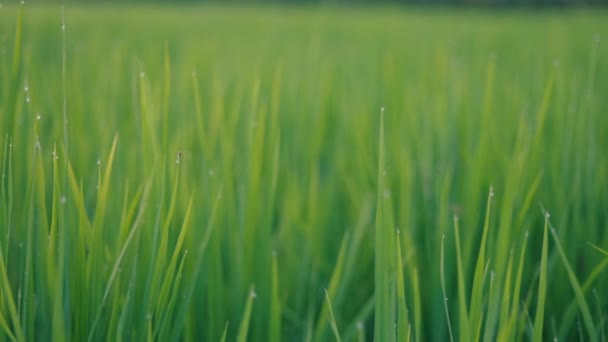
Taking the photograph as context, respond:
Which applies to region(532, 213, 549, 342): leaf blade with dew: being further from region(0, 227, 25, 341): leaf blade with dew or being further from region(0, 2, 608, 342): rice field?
region(0, 227, 25, 341): leaf blade with dew

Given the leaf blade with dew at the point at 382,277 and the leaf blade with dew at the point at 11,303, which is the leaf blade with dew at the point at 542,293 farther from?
the leaf blade with dew at the point at 11,303

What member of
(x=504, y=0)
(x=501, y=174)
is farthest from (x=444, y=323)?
(x=504, y=0)

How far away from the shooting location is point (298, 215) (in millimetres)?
728

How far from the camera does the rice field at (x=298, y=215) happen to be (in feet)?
1.35

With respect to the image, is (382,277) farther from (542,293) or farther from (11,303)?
(11,303)

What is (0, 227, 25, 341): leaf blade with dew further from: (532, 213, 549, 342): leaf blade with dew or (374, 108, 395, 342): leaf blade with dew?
(532, 213, 549, 342): leaf blade with dew

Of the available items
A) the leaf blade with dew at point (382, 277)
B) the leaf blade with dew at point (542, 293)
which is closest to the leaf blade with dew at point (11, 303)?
the leaf blade with dew at point (382, 277)

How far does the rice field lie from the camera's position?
1.35 feet

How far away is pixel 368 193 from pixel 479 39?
8.77ft

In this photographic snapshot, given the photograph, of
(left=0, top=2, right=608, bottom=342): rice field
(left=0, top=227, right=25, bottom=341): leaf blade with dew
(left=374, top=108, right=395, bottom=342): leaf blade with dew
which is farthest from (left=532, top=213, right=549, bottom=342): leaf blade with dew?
(left=0, top=227, right=25, bottom=341): leaf blade with dew

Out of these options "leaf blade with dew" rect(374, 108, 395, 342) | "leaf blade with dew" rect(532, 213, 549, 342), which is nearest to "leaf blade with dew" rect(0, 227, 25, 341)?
"leaf blade with dew" rect(374, 108, 395, 342)

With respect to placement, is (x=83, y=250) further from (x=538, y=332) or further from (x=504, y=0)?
(x=504, y=0)

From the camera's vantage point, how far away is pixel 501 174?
32.8 inches

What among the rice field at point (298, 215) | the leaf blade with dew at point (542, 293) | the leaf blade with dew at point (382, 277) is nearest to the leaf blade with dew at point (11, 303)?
the rice field at point (298, 215)
